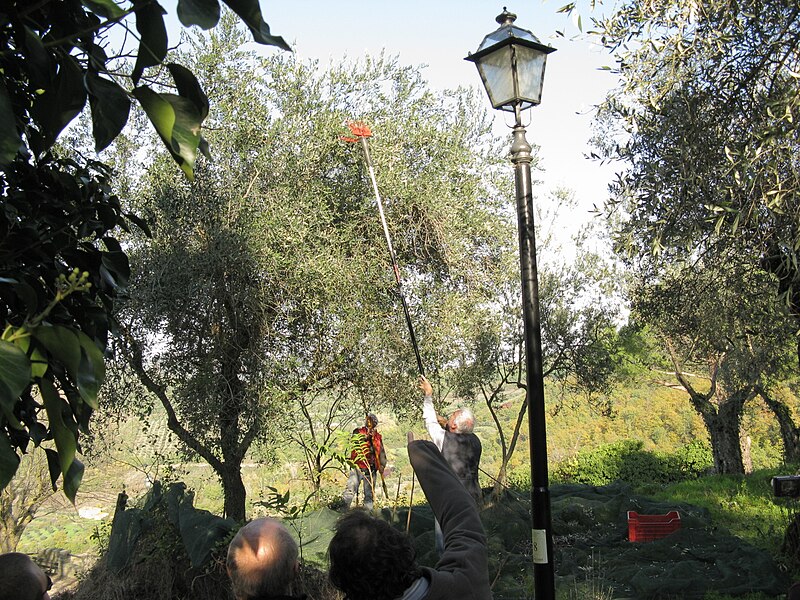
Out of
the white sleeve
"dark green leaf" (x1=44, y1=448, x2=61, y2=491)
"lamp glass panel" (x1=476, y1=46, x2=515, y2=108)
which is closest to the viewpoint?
"dark green leaf" (x1=44, y1=448, x2=61, y2=491)

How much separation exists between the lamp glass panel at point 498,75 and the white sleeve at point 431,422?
8.43 feet

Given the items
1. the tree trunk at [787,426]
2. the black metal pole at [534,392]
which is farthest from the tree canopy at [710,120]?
the tree trunk at [787,426]

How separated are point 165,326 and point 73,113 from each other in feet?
28.0

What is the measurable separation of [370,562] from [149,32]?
61.9 inches

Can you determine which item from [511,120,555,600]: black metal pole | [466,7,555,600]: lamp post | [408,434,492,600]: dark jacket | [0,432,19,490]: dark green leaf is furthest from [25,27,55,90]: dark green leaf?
[466,7,555,600]: lamp post

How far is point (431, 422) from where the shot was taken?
275 inches

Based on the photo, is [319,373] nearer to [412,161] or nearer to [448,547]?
[412,161]

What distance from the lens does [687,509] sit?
13000mm

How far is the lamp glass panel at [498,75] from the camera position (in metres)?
5.15

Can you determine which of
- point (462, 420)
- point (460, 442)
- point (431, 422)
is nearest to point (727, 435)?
point (460, 442)

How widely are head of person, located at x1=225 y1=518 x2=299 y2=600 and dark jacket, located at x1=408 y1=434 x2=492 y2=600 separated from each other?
1.50ft

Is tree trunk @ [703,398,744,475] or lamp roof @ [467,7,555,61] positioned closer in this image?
lamp roof @ [467,7,555,61]

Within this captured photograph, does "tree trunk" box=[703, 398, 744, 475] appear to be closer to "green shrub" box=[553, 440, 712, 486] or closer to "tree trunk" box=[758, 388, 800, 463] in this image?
"tree trunk" box=[758, 388, 800, 463]

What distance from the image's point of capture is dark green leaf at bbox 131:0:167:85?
1.16 m
